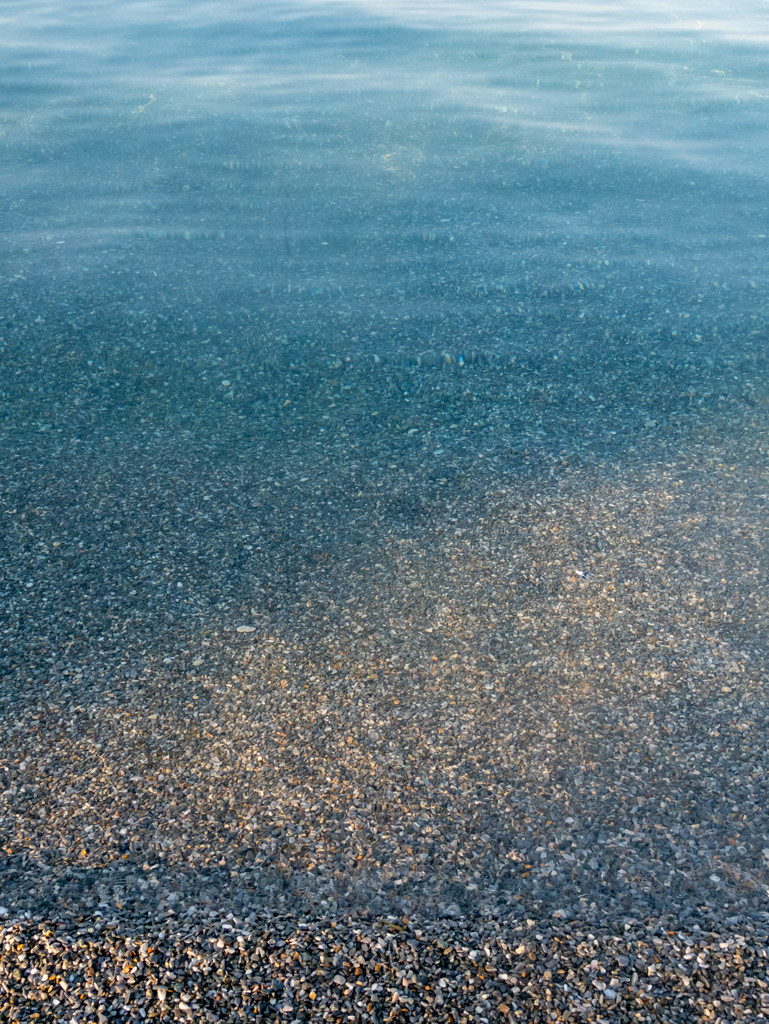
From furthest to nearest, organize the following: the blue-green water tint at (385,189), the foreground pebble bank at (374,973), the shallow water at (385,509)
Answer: the blue-green water tint at (385,189)
the shallow water at (385,509)
the foreground pebble bank at (374,973)

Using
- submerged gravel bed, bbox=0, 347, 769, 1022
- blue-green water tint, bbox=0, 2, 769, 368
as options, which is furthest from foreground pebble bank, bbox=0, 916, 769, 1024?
blue-green water tint, bbox=0, 2, 769, 368

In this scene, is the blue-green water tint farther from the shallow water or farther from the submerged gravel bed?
the submerged gravel bed

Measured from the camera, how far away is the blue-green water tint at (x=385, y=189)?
4.52m

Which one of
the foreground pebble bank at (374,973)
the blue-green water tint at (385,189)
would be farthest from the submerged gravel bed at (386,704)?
the blue-green water tint at (385,189)

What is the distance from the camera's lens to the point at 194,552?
3.03 meters

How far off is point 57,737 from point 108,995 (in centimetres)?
79

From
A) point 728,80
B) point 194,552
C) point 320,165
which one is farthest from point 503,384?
point 728,80

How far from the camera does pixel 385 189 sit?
236 inches

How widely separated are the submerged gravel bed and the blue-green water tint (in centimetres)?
74

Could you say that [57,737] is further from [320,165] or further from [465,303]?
[320,165]

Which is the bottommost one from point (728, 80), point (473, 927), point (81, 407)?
point (473, 927)

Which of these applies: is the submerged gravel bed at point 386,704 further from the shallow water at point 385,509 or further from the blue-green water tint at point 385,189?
the blue-green water tint at point 385,189

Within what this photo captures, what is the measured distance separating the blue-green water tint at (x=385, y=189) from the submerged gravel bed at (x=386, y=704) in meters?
0.74

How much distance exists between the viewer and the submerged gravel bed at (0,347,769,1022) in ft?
6.00
